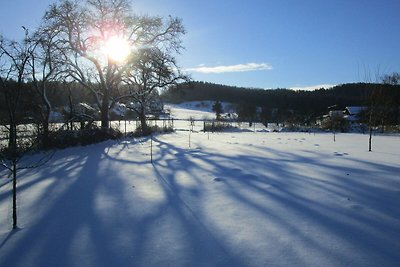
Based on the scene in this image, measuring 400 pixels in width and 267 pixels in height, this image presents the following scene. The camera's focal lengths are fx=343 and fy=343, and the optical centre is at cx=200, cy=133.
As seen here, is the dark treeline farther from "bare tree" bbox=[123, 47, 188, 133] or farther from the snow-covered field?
the snow-covered field

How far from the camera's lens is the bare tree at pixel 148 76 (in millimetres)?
22000

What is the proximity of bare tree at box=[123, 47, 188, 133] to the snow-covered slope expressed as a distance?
47.2 ft

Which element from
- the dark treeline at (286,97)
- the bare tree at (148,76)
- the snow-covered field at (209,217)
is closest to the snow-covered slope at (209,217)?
the snow-covered field at (209,217)

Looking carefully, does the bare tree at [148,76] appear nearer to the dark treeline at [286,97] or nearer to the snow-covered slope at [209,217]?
the snow-covered slope at [209,217]

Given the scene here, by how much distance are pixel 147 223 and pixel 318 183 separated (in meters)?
3.68

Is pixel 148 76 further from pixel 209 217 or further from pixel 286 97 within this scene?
pixel 286 97

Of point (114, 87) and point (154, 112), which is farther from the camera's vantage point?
point (154, 112)

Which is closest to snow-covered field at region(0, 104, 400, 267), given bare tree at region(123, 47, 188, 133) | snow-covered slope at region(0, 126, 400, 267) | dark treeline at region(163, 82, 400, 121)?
snow-covered slope at region(0, 126, 400, 267)

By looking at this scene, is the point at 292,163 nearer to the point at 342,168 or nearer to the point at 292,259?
the point at 342,168

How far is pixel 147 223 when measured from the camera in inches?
189

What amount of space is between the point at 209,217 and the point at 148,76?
21.2 metres

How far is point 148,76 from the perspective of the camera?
25.1m

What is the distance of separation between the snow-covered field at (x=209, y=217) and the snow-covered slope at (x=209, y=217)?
0.05ft

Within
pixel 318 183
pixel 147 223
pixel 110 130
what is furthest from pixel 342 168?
pixel 110 130
